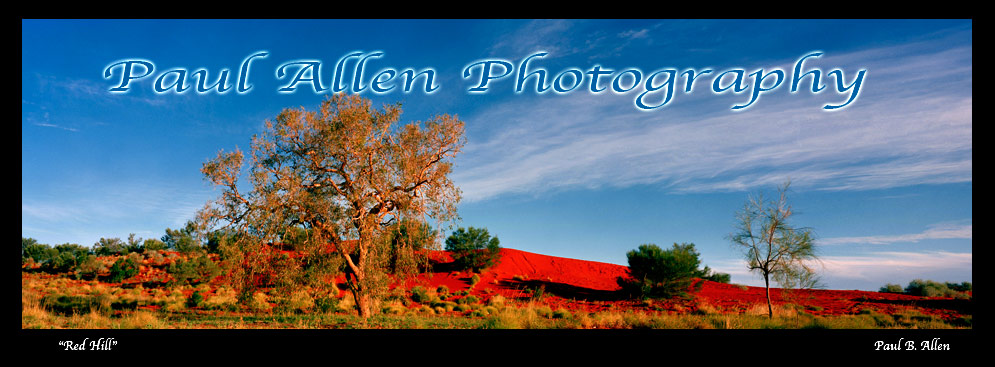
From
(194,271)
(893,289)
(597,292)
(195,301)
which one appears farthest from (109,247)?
(893,289)

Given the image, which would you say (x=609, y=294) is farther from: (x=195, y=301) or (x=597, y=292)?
(x=195, y=301)

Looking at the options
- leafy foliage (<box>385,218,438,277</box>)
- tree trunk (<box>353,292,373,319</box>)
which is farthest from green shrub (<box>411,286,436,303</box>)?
tree trunk (<box>353,292,373,319</box>)

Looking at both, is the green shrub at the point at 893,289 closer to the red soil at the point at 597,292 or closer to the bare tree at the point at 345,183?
the red soil at the point at 597,292

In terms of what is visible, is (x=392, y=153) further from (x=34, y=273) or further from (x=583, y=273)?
(x=34, y=273)

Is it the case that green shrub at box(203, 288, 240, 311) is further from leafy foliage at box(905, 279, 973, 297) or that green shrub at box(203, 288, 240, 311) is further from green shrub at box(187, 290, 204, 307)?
leafy foliage at box(905, 279, 973, 297)

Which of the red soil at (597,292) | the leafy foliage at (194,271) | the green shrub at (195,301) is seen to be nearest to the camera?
the green shrub at (195,301)

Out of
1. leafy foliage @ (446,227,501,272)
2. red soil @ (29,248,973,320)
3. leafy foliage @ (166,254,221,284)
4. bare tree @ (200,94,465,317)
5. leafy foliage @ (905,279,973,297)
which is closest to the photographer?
bare tree @ (200,94,465,317)

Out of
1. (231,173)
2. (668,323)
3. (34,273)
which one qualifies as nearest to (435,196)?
(231,173)

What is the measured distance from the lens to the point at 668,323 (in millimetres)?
15711

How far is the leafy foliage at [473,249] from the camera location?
47875mm

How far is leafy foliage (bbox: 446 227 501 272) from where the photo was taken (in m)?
47.9

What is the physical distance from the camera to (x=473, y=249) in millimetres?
48406

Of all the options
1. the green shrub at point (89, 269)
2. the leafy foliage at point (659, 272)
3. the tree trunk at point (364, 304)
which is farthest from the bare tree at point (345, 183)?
the green shrub at point (89, 269)
